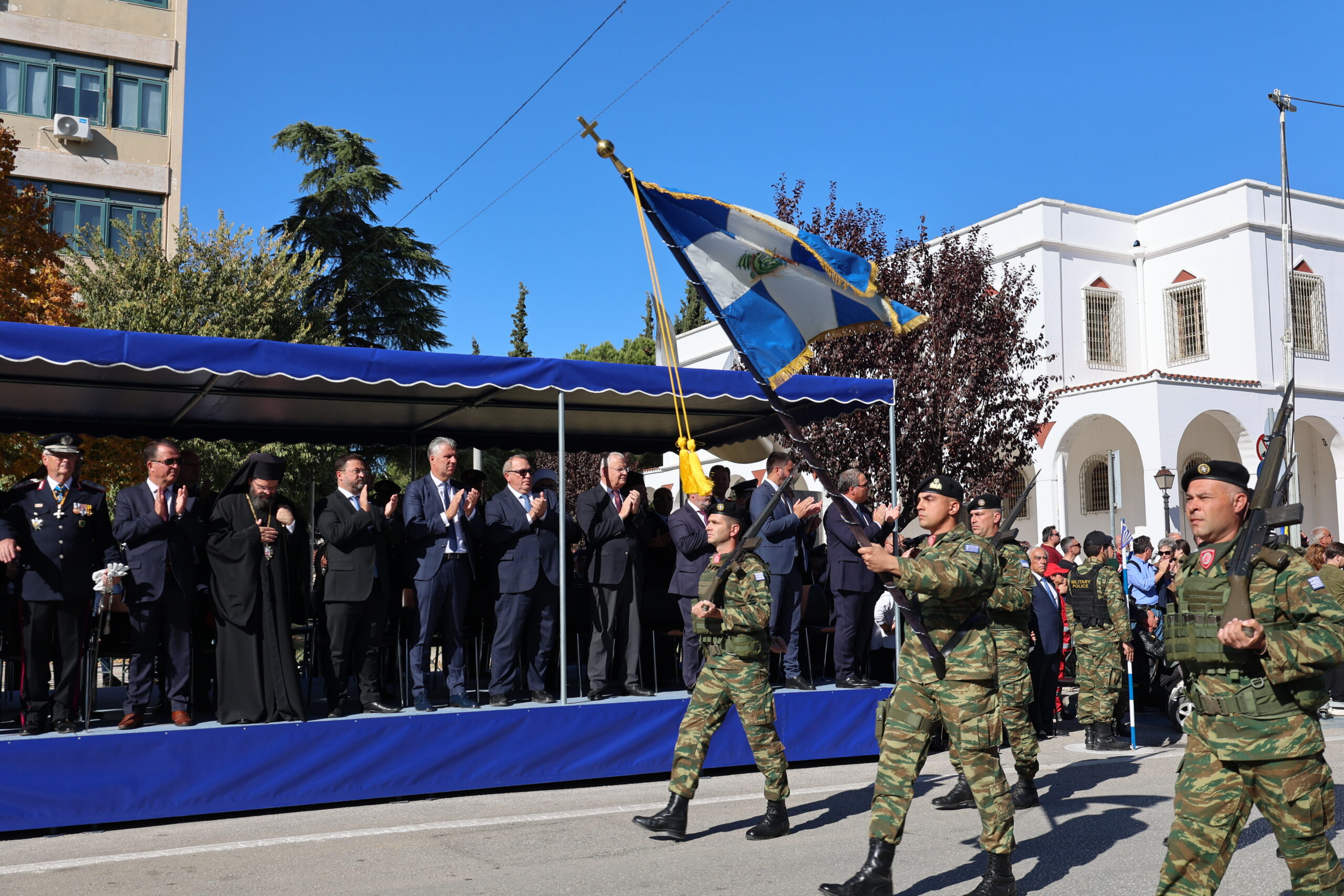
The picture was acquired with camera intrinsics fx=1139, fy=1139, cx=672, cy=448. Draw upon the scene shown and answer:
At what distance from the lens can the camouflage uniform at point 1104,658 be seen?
34.4 feet

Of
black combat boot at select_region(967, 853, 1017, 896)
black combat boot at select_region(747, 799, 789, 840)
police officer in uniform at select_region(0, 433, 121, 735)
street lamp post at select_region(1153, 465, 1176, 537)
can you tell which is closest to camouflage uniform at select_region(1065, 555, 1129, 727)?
black combat boot at select_region(747, 799, 789, 840)

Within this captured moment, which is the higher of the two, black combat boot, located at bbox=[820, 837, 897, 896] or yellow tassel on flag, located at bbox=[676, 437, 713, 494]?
yellow tassel on flag, located at bbox=[676, 437, 713, 494]

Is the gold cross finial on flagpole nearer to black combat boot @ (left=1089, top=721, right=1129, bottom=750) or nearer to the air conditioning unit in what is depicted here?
black combat boot @ (left=1089, top=721, right=1129, bottom=750)

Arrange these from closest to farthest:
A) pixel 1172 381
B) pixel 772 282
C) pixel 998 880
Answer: pixel 998 880 < pixel 772 282 < pixel 1172 381

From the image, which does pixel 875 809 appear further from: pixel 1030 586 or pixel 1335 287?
pixel 1335 287

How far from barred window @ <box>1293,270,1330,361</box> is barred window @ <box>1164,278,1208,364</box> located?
7.59ft

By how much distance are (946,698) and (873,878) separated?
0.92 metres

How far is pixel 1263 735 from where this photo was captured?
4.17m

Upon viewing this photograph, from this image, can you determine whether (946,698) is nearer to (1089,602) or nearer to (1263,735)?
(1263,735)

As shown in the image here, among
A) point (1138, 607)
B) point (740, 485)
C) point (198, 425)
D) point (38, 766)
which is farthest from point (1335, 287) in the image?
point (38, 766)

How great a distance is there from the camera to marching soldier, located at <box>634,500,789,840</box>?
6.61 meters

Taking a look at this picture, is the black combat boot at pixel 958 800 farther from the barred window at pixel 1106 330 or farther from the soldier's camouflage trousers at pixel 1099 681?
the barred window at pixel 1106 330

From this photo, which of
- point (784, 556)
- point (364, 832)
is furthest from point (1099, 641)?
point (364, 832)

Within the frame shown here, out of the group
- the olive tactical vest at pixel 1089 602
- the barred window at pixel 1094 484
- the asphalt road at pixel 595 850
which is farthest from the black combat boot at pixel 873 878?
the barred window at pixel 1094 484
